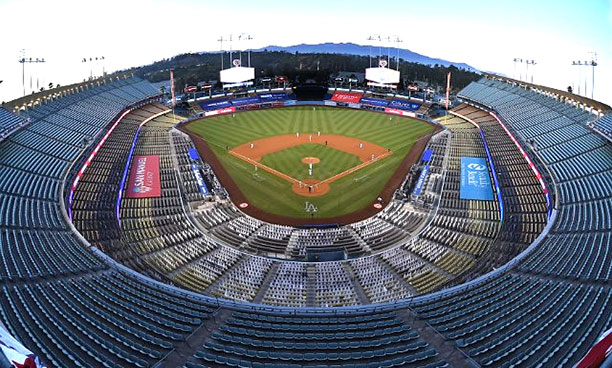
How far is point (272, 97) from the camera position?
94562 millimetres

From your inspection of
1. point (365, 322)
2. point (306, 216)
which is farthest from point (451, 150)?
point (365, 322)

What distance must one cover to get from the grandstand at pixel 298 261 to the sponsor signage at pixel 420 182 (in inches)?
11.8

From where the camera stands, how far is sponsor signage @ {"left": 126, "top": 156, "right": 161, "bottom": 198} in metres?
44.0

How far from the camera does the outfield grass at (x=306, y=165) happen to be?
54.2 meters

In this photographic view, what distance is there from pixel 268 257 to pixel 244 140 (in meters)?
35.8

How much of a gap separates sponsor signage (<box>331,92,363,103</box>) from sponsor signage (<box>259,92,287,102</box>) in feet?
34.8

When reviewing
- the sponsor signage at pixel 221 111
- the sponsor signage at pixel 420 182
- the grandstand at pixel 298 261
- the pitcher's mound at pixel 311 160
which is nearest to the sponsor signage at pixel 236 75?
the sponsor signage at pixel 221 111

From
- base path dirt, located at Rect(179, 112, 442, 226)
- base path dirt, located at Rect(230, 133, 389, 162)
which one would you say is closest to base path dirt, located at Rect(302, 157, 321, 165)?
base path dirt, located at Rect(230, 133, 389, 162)

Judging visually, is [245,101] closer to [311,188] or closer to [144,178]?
[144,178]

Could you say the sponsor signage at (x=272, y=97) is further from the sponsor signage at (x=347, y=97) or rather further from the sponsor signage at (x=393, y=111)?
the sponsor signage at (x=393, y=111)

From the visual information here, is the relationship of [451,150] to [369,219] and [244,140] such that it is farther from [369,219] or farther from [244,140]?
[244,140]

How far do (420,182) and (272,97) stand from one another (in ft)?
176

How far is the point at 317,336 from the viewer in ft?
64.7

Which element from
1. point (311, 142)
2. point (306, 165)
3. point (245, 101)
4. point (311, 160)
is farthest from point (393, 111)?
point (306, 165)
